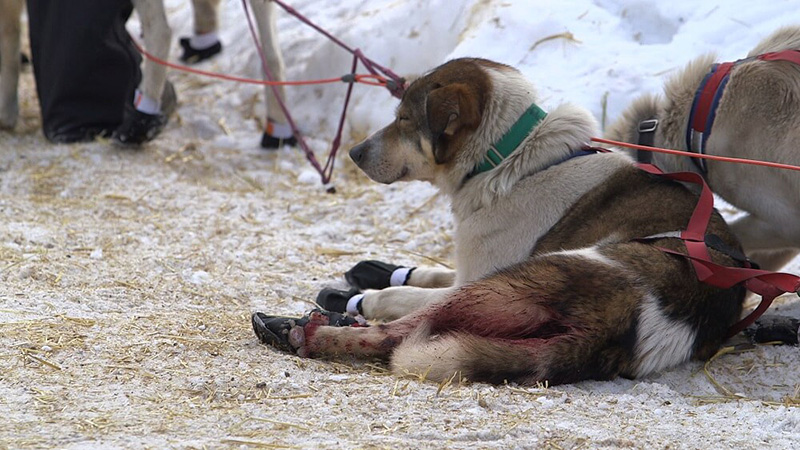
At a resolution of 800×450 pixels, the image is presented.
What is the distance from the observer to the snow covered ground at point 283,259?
2.67m

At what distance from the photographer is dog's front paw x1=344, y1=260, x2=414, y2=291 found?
14.9 feet

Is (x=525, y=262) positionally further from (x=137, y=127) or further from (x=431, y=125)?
(x=137, y=127)

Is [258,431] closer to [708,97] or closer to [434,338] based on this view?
[434,338]

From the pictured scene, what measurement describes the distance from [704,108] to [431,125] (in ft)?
3.94

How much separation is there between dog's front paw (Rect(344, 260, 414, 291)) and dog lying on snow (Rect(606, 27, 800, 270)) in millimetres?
1284

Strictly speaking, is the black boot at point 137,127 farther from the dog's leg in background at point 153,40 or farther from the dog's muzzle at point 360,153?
the dog's muzzle at point 360,153

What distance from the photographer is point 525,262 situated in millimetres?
3355

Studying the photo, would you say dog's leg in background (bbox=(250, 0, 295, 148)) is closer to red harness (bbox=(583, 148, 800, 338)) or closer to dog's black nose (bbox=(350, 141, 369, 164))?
dog's black nose (bbox=(350, 141, 369, 164))

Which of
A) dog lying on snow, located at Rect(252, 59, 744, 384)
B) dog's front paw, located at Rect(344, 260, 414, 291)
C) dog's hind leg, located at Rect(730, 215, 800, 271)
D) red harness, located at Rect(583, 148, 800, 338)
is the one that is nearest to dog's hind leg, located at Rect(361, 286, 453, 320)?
dog lying on snow, located at Rect(252, 59, 744, 384)

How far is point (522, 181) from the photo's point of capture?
3.88 metres

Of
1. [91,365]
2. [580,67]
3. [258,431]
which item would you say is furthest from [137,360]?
[580,67]

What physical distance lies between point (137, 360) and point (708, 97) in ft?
8.48

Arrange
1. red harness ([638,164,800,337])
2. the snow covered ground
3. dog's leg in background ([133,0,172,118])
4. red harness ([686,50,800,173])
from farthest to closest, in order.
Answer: dog's leg in background ([133,0,172,118])
red harness ([686,50,800,173])
red harness ([638,164,800,337])
the snow covered ground

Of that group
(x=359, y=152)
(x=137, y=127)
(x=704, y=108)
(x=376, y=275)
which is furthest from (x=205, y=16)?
(x=704, y=108)
